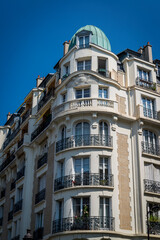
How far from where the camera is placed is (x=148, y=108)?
93.1 ft

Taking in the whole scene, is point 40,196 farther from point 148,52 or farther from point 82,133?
point 148,52

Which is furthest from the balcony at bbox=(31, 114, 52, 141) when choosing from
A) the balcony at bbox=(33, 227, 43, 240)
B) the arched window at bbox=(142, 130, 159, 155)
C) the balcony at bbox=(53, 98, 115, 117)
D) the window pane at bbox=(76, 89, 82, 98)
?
the balcony at bbox=(33, 227, 43, 240)

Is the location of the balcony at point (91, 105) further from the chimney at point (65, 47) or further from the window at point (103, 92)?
the chimney at point (65, 47)

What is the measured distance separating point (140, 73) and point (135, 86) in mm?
1868

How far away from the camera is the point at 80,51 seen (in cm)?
2884

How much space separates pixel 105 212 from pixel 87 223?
1330 mm

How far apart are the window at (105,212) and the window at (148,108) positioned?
697cm

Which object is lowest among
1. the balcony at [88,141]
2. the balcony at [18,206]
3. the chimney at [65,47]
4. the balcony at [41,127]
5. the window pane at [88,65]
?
the balcony at [18,206]

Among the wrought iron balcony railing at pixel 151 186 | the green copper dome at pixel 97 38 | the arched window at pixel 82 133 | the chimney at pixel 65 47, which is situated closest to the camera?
the wrought iron balcony railing at pixel 151 186

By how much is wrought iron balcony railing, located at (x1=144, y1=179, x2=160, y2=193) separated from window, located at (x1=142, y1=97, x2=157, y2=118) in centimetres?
468

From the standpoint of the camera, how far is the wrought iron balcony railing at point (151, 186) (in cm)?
2512

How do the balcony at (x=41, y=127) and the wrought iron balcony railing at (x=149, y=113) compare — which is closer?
the wrought iron balcony railing at (x=149, y=113)

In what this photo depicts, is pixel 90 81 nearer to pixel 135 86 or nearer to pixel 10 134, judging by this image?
pixel 135 86

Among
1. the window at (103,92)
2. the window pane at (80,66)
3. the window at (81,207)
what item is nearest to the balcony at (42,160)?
the window at (81,207)
